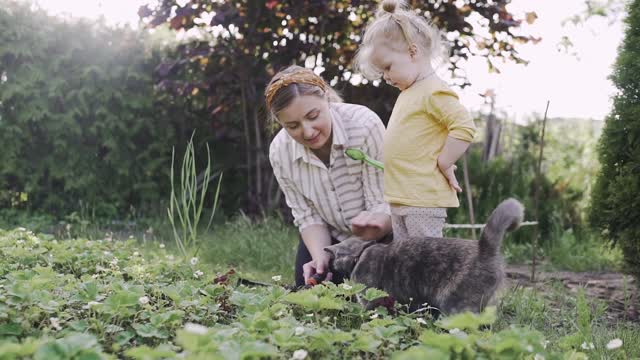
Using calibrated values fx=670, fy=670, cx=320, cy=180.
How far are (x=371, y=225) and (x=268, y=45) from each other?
12.3 ft

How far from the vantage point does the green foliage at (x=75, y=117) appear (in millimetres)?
7332

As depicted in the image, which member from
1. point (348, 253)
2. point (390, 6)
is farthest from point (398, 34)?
point (348, 253)

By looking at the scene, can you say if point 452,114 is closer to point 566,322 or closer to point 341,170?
point 341,170

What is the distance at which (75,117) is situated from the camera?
24.7 feet

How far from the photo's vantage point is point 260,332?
2.26 m

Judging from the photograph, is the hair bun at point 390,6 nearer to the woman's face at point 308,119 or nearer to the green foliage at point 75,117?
the woman's face at point 308,119

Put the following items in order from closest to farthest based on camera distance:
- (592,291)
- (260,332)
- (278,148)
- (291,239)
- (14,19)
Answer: (260,332), (278,148), (592,291), (291,239), (14,19)

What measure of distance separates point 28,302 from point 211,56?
463 centimetres

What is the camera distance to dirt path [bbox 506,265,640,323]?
3.88 m

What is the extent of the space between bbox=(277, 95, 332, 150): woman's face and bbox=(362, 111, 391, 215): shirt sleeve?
0.30 m

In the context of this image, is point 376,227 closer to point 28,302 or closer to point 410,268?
point 410,268

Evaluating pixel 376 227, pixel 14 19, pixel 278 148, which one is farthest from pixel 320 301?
pixel 14 19

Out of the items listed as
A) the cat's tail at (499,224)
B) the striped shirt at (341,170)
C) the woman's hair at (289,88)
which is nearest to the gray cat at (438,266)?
the cat's tail at (499,224)

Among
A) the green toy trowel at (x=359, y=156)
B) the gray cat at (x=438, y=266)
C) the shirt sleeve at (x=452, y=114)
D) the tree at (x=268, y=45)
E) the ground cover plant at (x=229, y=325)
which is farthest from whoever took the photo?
the tree at (x=268, y=45)
